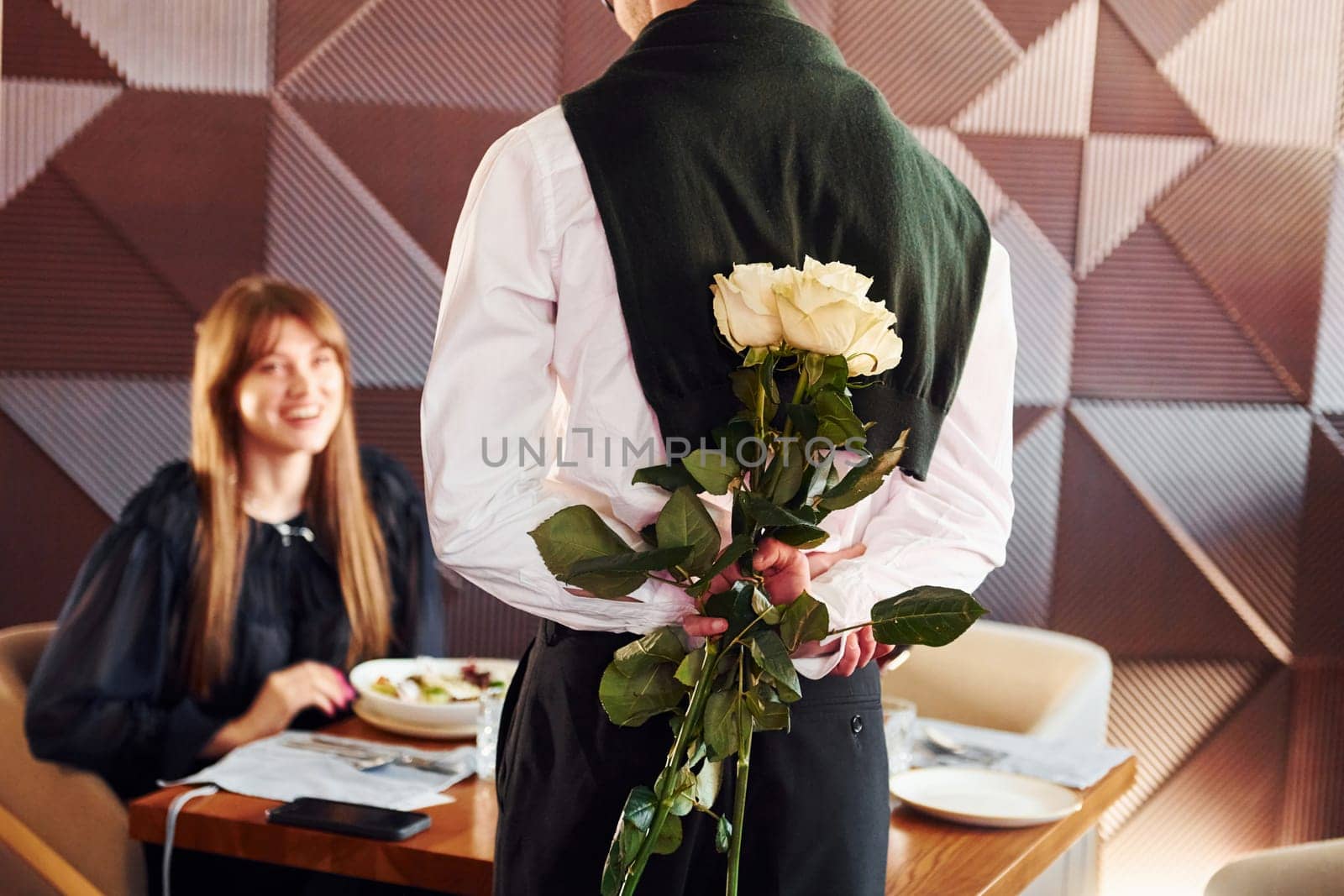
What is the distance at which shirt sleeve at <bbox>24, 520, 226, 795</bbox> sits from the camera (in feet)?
7.82

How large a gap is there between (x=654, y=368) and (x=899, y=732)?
1016mm

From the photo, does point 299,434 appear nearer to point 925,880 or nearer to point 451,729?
point 451,729

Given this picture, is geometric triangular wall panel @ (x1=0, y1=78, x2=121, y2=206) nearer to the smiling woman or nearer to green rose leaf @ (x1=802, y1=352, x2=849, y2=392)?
the smiling woman

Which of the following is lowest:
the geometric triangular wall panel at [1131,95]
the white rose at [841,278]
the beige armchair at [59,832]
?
the beige armchair at [59,832]

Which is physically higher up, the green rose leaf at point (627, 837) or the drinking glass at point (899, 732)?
the green rose leaf at point (627, 837)

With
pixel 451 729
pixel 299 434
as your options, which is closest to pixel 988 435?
pixel 451 729

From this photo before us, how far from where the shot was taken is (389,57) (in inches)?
134

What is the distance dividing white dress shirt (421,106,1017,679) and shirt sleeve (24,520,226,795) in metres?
1.36

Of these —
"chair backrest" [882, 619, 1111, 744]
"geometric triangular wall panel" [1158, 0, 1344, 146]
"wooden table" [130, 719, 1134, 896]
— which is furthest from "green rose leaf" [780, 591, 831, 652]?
"geometric triangular wall panel" [1158, 0, 1344, 146]

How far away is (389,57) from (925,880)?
2.53 metres

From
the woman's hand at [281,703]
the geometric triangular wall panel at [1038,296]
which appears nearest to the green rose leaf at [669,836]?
the woman's hand at [281,703]

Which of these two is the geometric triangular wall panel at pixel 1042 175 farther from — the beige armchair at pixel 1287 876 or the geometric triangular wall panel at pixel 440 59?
the beige armchair at pixel 1287 876

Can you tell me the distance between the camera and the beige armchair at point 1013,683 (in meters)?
2.82

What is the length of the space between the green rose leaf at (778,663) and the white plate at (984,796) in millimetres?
828
